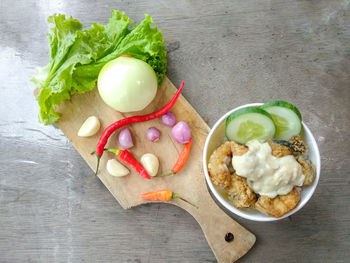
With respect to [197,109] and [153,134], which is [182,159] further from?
[197,109]

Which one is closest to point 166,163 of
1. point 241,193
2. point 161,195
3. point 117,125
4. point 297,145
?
point 161,195

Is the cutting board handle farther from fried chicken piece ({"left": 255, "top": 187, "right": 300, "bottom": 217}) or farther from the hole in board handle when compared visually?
fried chicken piece ({"left": 255, "top": 187, "right": 300, "bottom": 217})

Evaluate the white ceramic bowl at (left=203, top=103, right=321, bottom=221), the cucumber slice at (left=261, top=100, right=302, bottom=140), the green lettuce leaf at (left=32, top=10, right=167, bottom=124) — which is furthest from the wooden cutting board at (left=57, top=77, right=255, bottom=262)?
the cucumber slice at (left=261, top=100, right=302, bottom=140)

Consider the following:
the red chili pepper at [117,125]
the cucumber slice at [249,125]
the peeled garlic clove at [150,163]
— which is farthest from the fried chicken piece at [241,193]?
the red chili pepper at [117,125]

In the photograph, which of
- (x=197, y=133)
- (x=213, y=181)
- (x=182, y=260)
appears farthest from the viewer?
(x=182, y=260)

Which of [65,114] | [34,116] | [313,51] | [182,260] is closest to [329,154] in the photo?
[313,51]

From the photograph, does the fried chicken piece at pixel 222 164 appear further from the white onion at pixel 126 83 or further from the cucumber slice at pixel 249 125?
the white onion at pixel 126 83

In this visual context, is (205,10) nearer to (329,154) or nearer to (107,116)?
(107,116)
